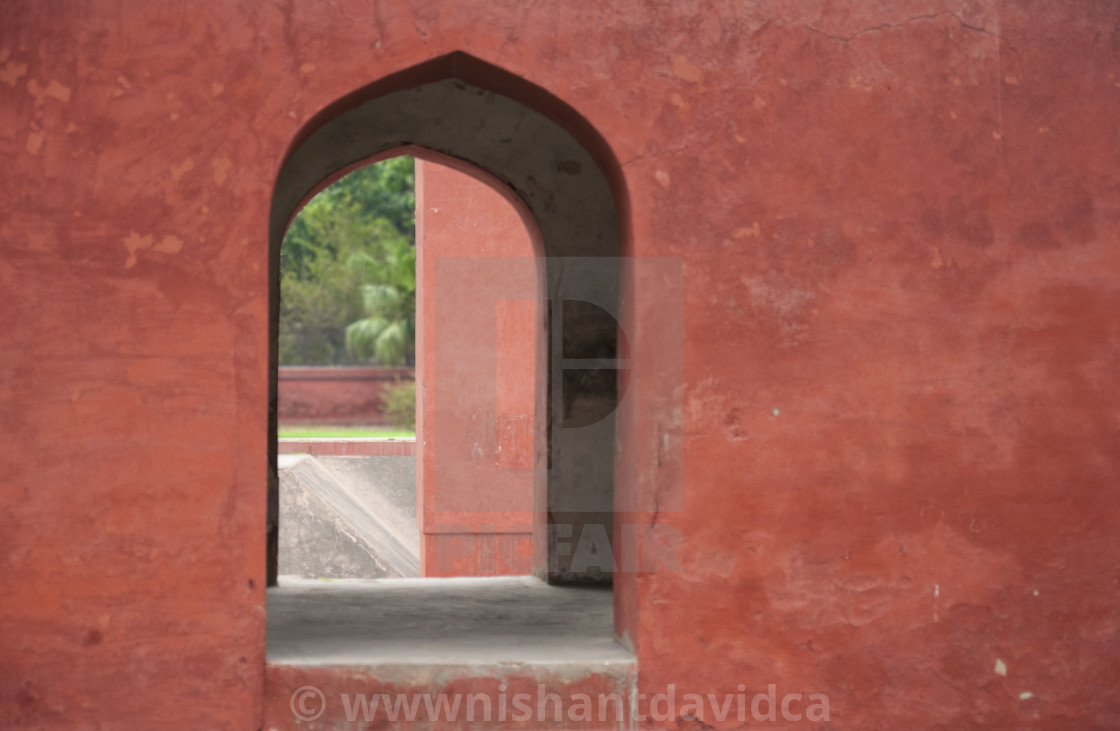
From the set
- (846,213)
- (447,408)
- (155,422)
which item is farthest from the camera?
(447,408)

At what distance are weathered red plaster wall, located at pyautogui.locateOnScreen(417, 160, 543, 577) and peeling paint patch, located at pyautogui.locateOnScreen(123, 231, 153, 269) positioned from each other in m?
5.60

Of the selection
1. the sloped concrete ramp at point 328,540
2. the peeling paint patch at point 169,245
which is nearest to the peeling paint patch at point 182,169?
the peeling paint patch at point 169,245

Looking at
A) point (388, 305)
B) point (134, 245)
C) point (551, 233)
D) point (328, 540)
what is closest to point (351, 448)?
point (328, 540)

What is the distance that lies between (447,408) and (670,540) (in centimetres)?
572

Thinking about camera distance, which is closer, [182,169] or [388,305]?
[182,169]

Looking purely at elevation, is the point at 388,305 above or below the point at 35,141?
above

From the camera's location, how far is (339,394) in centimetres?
2331

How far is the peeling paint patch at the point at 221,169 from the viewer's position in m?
3.85

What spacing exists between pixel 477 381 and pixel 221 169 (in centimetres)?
574

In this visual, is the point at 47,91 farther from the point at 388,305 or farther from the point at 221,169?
the point at 388,305

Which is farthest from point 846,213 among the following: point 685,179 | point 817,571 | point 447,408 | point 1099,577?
point 447,408

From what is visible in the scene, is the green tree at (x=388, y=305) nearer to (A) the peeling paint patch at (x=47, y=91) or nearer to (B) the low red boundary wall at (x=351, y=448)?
(B) the low red boundary wall at (x=351, y=448)

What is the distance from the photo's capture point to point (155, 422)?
382cm

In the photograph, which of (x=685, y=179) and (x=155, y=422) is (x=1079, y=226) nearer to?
(x=685, y=179)
